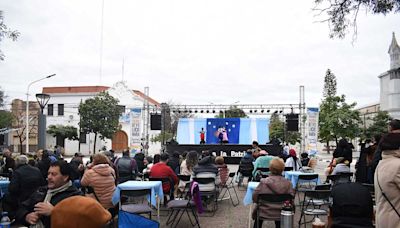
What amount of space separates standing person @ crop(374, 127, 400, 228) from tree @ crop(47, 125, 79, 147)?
31922mm

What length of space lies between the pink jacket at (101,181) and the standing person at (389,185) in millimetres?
3323

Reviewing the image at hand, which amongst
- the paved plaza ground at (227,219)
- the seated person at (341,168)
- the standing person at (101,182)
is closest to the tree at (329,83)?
the seated person at (341,168)

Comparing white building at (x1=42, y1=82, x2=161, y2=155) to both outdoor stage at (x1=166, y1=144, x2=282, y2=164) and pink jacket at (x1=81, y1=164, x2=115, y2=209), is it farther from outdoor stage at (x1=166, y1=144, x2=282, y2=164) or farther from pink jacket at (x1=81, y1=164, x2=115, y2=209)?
pink jacket at (x1=81, y1=164, x2=115, y2=209)

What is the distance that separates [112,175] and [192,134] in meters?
16.6

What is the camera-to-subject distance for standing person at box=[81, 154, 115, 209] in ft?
15.5

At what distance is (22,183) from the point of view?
182 inches

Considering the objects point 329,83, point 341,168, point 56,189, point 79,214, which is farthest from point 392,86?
point 79,214

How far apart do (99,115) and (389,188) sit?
27630 millimetres

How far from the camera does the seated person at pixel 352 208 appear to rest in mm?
3221

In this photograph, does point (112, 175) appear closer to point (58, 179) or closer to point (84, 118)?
point (58, 179)

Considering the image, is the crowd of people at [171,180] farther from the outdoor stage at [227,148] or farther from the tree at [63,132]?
the tree at [63,132]

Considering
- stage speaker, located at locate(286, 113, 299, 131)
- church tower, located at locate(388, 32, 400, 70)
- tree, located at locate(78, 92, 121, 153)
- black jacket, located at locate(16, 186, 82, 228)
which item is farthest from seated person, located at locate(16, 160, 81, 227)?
church tower, located at locate(388, 32, 400, 70)

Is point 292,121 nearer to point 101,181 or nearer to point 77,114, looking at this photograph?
point 101,181

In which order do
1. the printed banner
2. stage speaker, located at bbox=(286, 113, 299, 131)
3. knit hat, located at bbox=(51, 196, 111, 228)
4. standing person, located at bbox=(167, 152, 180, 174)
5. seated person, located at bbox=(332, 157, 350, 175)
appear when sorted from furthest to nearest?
1. stage speaker, located at bbox=(286, 113, 299, 131)
2. the printed banner
3. standing person, located at bbox=(167, 152, 180, 174)
4. seated person, located at bbox=(332, 157, 350, 175)
5. knit hat, located at bbox=(51, 196, 111, 228)
